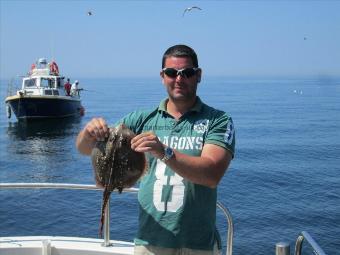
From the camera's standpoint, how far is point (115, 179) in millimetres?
3484

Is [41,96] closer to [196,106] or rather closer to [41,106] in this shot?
[41,106]

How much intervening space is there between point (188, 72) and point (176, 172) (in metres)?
0.71

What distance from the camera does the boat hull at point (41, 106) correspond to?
47.4m

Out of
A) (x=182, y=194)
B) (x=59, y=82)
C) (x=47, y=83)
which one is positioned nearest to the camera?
(x=182, y=194)

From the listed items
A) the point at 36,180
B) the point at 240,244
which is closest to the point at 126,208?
the point at 240,244

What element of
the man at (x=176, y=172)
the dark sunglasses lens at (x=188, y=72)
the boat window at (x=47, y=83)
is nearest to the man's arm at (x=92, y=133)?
the man at (x=176, y=172)

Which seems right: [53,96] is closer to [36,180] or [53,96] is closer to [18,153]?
[18,153]

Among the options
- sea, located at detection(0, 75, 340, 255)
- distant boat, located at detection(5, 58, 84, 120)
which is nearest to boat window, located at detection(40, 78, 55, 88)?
distant boat, located at detection(5, 58, 84, 120)

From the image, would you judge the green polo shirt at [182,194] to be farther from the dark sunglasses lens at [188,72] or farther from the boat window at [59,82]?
the boat window at [59,82]

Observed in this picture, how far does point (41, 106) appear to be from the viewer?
161 ft

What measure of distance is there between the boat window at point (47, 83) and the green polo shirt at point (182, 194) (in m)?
46.5

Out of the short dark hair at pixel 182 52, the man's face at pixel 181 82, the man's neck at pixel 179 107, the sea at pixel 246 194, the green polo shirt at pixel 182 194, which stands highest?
the short dark hair at pixel 182 52

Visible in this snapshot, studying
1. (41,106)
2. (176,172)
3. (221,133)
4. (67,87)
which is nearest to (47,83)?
(41,106)

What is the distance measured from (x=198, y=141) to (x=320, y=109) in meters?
63.5
